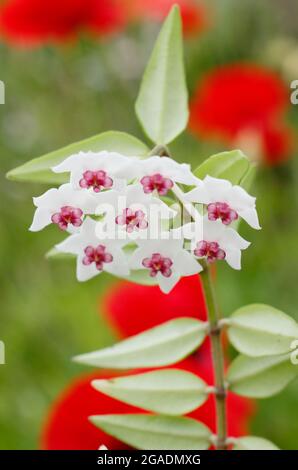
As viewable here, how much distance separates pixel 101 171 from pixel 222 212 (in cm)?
3

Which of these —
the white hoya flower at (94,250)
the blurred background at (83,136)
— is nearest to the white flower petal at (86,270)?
the white hoya flower at (94,250)

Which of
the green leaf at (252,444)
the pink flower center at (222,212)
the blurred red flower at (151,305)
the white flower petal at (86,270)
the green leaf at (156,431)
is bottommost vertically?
the green leaf at (252,444)

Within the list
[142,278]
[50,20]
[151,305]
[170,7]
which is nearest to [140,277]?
[142,278]

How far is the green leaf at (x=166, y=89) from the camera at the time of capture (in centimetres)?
25

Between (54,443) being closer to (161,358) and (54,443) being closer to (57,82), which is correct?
(161,358)

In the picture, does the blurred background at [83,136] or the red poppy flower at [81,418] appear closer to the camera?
the red poppy flower at [81,418]

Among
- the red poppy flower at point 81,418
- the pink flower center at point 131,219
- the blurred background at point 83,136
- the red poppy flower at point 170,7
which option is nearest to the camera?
the pink flower center at point 131,219

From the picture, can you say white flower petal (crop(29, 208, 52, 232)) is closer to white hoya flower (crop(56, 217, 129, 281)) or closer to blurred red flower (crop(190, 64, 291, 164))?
white hoya flower (crop(56, 217, 129, 281))

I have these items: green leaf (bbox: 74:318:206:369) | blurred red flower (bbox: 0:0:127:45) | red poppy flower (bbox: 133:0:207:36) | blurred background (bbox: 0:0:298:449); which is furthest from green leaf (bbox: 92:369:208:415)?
red poppy flower (bbox: 133:0:207:36)

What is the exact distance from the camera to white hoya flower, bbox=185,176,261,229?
21 cm

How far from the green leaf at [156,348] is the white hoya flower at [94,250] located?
0.14 feet

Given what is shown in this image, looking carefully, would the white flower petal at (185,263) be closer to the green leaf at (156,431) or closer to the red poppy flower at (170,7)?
the green leaf at (156,431)

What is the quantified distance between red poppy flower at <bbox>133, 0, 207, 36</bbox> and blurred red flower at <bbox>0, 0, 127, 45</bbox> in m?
0.09
